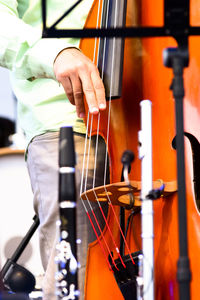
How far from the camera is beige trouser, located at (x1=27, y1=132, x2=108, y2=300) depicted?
50.3 inches

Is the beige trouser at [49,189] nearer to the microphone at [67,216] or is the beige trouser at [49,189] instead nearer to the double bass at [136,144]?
the double bass at [136,144]

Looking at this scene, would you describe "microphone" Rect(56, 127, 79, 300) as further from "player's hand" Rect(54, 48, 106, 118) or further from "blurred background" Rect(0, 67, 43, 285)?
"blurred background" Rect(0, 67, 43, 285)

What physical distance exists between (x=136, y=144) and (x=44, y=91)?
0.33 m

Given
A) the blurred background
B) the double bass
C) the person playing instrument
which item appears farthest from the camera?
the blurred background

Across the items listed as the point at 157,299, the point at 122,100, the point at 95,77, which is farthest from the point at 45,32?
the point at 157,299

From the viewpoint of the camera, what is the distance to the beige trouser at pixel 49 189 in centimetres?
128

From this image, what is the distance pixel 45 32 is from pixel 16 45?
0.49 meters

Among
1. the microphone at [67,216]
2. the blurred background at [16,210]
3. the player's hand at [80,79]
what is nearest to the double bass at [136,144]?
the player's hand at [80,79]

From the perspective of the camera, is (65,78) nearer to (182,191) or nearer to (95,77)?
(95,77)

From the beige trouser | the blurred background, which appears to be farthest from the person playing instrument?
the blurred background

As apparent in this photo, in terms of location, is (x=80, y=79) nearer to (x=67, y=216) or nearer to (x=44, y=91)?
(x=44, y=91)

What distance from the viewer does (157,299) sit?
1.11 meters

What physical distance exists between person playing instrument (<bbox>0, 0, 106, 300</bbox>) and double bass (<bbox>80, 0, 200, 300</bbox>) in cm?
8

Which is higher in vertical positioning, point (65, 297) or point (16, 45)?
point (16, 45)
